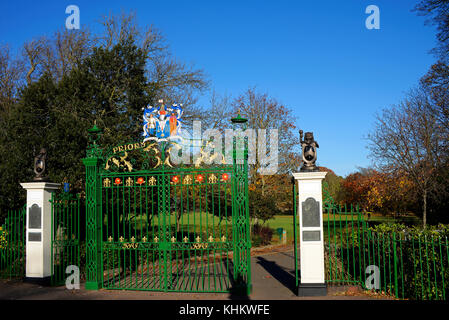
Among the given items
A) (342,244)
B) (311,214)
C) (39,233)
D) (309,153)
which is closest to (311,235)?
(311,214)

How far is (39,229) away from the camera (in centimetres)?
930

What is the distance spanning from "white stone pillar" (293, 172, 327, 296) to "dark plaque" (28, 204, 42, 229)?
6592 mm

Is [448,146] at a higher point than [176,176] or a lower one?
higher

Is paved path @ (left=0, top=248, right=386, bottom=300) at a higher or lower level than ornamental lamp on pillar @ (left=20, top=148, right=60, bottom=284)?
lower

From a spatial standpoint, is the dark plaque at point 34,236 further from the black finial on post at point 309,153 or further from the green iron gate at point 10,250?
the black finial on post at point 309,153

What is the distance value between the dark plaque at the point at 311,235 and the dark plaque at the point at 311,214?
148mm

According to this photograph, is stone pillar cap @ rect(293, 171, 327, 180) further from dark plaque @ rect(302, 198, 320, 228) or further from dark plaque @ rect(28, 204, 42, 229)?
dark plaque @ rect(28, 204, 42, 229)

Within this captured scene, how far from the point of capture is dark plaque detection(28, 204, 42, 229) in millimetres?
9320

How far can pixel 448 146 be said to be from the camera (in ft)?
50.2

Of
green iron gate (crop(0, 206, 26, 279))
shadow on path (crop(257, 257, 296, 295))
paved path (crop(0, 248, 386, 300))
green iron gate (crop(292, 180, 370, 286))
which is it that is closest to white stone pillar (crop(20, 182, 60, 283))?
paved path (crop(0, 248, 386, 300))

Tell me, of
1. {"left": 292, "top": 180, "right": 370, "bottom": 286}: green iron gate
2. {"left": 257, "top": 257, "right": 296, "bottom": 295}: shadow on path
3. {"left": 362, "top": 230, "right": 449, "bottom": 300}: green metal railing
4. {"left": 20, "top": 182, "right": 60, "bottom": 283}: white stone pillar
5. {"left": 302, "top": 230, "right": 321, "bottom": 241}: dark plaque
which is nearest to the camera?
{"left": 362, "top": 230, "right": 449, "bottom": 300}: green metal railing

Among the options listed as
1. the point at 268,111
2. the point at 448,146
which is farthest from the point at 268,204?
the point at 448,146

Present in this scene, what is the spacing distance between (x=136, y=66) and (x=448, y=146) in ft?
43.4
